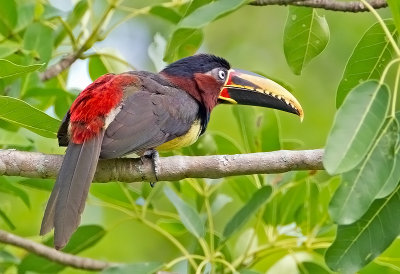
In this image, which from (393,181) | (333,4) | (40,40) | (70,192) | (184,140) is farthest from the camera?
(40,40)

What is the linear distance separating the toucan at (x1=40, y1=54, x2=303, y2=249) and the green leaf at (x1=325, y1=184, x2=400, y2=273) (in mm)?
1000

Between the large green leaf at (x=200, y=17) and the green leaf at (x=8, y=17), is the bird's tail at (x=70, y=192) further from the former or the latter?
the green leaf at (x=8, y=17)

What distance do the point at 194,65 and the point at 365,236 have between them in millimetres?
1802

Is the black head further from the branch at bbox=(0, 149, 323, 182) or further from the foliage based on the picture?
the branch at bbox=(0, 149, 323, 182)

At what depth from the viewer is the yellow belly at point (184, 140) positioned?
167 inches

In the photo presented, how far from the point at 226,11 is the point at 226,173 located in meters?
0.69

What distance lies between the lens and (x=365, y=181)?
2955 millimetres

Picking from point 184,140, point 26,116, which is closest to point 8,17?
point 184,140

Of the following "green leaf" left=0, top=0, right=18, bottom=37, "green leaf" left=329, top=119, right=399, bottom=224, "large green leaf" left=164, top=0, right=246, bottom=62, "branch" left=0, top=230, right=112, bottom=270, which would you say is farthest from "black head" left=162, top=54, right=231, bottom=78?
"green leaf" left=329, top=119, right=399, bottom=224

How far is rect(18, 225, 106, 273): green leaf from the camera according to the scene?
178 inches

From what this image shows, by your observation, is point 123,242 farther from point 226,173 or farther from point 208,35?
point 226,173

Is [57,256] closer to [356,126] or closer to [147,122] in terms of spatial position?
[147,122]

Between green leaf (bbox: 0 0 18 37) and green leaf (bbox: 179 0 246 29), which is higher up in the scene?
green leaf (bbox: 179 0 246 29)

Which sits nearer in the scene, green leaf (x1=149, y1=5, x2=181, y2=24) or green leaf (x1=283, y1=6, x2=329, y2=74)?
green leaf (x1=283, y1=6, x2=329, y2=74)
